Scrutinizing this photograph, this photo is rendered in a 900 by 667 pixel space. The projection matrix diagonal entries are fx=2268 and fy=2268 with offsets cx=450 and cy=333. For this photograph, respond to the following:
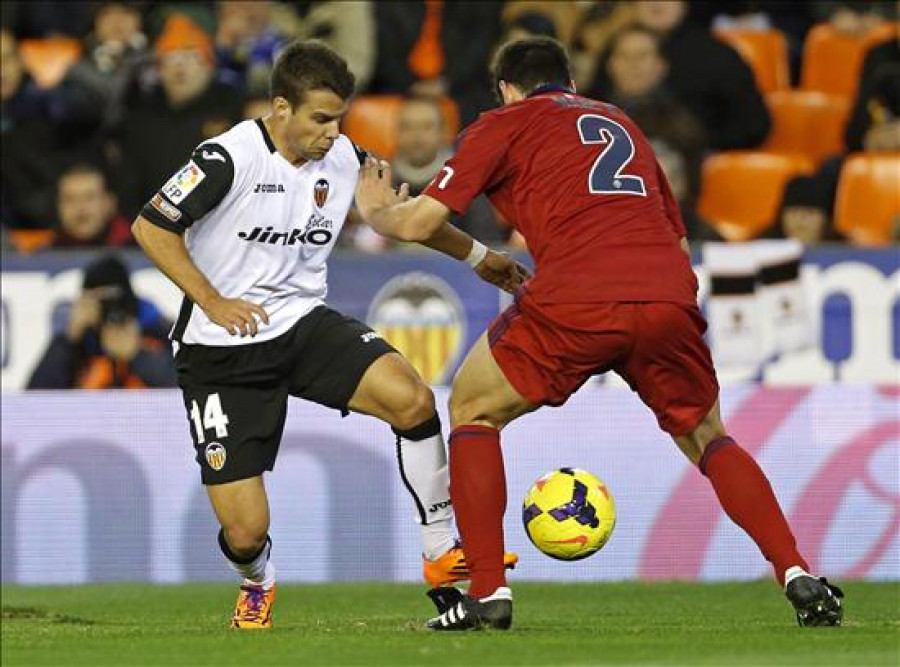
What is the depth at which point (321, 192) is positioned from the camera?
864 centimetres

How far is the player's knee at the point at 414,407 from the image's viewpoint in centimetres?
845

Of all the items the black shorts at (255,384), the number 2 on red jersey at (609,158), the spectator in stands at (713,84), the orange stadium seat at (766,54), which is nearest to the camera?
the number 2 on red jersey at (609,158)

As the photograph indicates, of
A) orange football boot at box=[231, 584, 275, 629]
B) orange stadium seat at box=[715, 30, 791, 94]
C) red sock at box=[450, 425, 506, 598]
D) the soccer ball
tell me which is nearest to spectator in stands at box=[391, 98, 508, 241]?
orange stadium seat at box=[715, 30, 791, 94]

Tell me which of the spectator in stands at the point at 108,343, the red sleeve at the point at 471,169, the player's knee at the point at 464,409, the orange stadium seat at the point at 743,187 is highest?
the red sleeve at the point at 471,169

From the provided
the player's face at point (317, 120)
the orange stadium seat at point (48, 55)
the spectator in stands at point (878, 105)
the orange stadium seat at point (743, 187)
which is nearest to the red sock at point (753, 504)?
the player's face at point (317, 120)

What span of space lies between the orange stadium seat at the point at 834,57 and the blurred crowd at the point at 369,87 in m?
0.10

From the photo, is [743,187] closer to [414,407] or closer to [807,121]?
[807,121]

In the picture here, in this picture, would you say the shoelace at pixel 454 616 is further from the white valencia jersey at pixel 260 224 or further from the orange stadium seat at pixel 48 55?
the orange stadium seat at pixel 48 55

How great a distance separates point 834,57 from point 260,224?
902cm

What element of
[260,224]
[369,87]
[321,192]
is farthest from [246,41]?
[260,224]

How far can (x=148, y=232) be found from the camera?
8.29 meters

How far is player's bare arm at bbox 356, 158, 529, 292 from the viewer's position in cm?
781

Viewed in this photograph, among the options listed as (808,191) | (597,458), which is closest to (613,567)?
(597,458)

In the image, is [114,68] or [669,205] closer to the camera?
[669,205]
